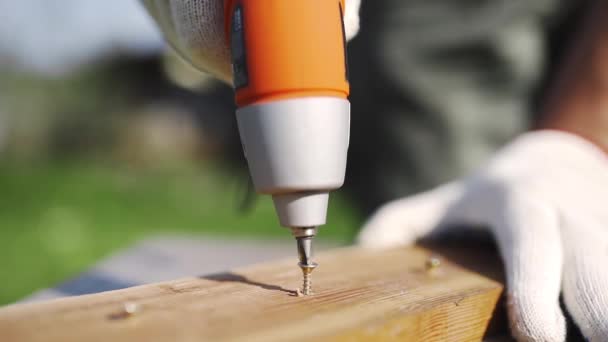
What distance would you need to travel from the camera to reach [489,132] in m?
2.16

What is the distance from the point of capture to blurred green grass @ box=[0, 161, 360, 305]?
3.09m

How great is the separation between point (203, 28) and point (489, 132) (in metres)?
1.54

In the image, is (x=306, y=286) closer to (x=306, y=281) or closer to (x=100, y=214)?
A: (x=306, y=281)

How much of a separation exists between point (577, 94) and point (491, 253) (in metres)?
0.61

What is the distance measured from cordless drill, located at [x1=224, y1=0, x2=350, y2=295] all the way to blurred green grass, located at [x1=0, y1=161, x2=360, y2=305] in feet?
4.52

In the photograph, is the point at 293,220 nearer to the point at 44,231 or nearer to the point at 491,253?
the point at 491,253

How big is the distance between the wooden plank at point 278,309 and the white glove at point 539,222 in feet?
0.24

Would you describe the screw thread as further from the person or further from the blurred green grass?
the blurred green grass

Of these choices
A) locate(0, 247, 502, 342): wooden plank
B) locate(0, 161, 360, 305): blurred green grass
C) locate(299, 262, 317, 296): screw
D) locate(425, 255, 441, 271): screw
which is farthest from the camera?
locate(0, 161, 360, 305): blurred green grass

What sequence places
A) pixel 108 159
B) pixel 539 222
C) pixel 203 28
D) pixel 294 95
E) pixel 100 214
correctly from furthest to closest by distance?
pixel 108 159 < pixel 100 214 < pixel 539 222 < pixel 203 28 < pixel 294 95

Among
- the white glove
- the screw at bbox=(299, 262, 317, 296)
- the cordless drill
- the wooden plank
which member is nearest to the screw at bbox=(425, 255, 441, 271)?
the wooden plank

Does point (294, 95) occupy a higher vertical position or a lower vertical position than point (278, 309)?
higher

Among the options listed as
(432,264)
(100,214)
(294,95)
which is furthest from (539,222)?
(100,214)

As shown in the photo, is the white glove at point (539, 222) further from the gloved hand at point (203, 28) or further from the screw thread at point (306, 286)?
the gloved hand at point (203, 28)
